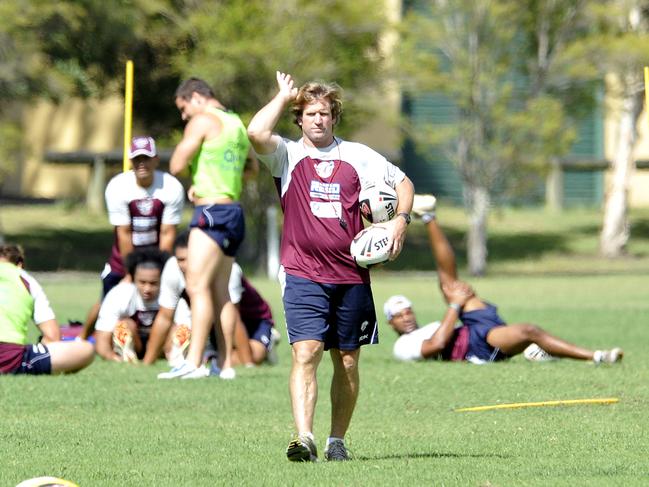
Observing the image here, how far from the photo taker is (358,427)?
9070 mm

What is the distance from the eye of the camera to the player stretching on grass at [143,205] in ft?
42.5

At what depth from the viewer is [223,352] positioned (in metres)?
11.6

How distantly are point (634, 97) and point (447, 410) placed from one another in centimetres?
2162

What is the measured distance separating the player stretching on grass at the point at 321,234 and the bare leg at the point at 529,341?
4.45 metres

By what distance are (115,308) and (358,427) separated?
4.56 m

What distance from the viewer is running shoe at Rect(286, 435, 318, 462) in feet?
24.1

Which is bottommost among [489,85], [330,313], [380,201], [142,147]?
[330,313]

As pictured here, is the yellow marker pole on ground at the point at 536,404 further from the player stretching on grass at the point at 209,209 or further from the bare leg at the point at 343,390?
the player stretching on grass at the point at 209,209

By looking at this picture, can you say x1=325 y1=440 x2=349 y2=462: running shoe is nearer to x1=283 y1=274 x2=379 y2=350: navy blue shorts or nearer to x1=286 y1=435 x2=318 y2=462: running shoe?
x1=286 y1=435 x2=318 y2=462: running shoe

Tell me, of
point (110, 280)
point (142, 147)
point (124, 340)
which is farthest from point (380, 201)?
point (110, 280)

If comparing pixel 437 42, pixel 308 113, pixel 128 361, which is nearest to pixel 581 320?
pixel 128 361

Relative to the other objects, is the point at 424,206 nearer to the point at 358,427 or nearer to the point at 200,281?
the point at 200,281

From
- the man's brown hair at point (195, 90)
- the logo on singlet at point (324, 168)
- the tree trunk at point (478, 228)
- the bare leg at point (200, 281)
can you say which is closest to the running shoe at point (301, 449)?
the logo on singlet at point (324, 168)

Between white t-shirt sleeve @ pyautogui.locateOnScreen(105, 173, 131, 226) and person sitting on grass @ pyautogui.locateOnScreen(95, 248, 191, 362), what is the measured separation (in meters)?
0.30
